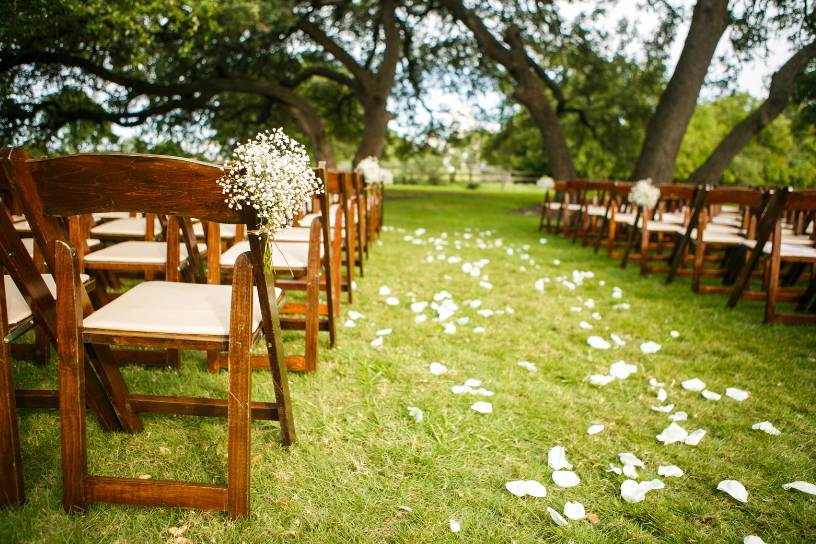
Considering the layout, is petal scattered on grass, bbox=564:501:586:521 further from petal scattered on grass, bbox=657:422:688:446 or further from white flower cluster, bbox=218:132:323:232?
white flower cluster, bbox=218:132:323:232

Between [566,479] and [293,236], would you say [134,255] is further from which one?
[566,479]

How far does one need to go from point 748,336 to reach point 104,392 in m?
4.82

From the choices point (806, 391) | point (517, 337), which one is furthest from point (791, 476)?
point (517, 337)

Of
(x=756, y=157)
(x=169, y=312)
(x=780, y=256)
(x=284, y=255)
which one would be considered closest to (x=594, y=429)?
(x=284, y=255)

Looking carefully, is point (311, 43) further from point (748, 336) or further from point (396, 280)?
point (748, 336)

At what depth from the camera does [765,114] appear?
10414 millimetres

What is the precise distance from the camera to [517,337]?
155 inches

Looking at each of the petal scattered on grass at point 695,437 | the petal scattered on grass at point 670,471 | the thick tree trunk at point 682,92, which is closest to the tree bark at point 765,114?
the thick tree trunk at point 682,92

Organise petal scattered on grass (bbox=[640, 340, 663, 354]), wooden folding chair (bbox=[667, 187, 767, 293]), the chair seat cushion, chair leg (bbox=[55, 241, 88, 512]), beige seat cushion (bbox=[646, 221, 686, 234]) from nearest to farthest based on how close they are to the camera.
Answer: chair leg (bbox=[55, 241, 88, 512]) → the chair seat cushion → petal scattered on grass (bbox=[640, 340, 663, 354]) → wooden folding chair (bbox=[667, 187, 767, 293]) → beige seat cushion (bbox=[646, 221, 686, 234])

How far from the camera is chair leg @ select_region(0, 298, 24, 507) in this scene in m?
1.77

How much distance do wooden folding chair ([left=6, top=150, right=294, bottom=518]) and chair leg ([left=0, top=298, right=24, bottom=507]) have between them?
24 cm

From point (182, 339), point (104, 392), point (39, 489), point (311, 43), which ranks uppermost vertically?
point (311, 43)

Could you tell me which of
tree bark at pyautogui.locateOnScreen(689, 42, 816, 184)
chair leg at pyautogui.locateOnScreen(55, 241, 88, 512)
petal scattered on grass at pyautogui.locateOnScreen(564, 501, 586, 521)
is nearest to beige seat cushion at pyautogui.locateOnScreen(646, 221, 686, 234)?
petal scattered on grass at pyautogui.locateOnScreen(564, 501, 586, 521)

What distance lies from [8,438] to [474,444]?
1973 mm
